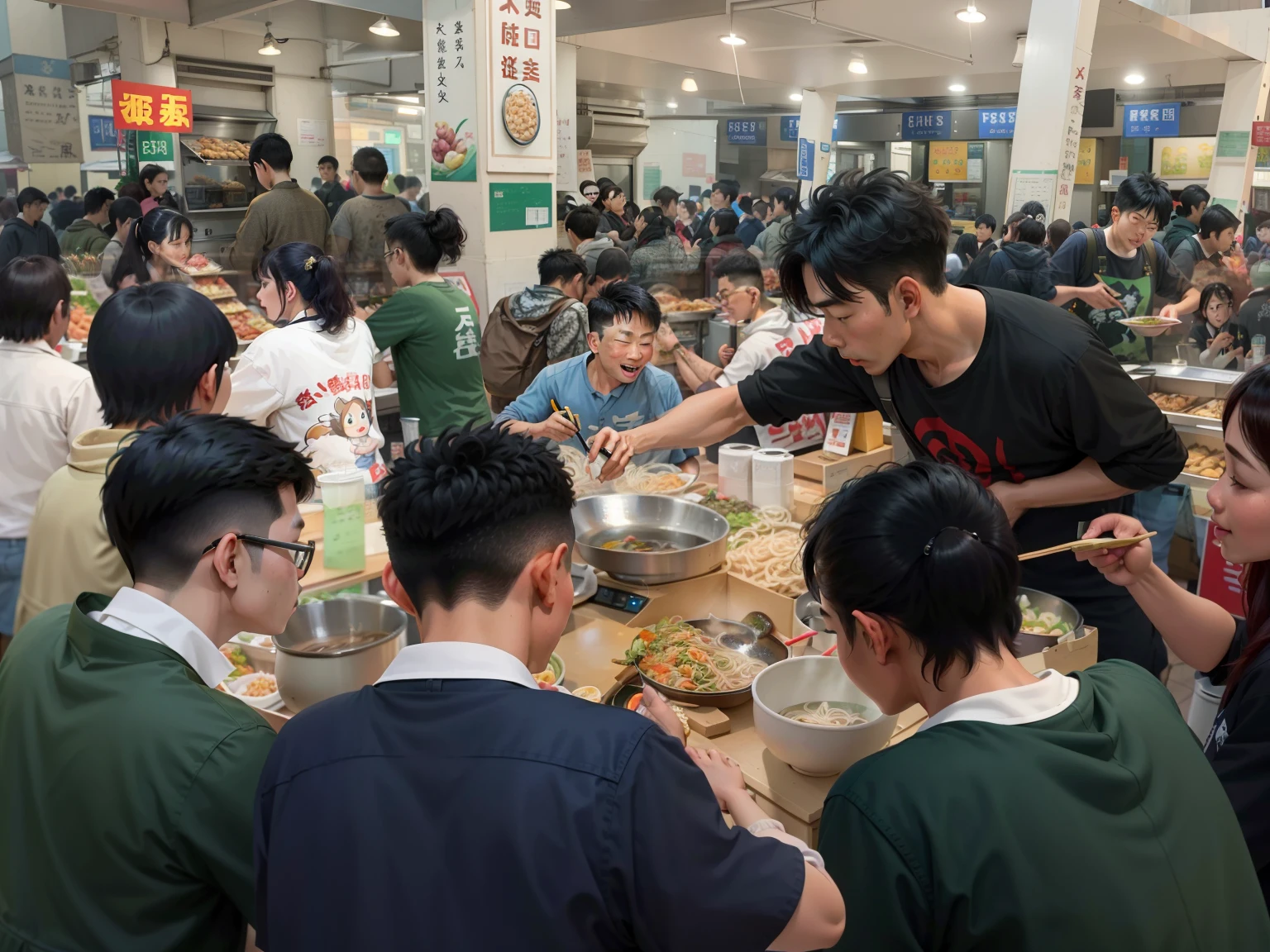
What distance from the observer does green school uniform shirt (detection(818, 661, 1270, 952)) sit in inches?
49.3

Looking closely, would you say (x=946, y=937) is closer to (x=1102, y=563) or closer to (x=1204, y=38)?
(x=1102, y=563)

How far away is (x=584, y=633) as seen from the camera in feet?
8.57

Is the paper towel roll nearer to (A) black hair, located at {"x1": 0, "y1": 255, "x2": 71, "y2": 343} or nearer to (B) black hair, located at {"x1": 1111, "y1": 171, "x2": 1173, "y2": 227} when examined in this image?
(A) black hair, located at {"x1": 0, "y1": 255, "x2": 71, "y2": 343}

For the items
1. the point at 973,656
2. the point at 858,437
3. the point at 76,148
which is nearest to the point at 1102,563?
the point at 973,656

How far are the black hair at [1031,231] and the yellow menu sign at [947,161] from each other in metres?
12.3

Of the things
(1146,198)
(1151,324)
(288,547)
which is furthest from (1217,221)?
(288,547)

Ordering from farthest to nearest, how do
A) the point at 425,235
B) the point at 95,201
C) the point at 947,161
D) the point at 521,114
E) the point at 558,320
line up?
the point at 947,161 → the point at 95,201 → the point at 521,114 → the point at 558,320 → the point at 425,235

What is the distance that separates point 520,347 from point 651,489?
90.5 inches

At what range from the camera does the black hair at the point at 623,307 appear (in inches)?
163

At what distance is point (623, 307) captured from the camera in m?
4.15

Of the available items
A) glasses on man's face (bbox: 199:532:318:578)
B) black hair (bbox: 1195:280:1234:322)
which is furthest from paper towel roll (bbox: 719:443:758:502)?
black hair (bbox: 1195:280:1234:322)

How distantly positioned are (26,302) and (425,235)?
5.89 ft

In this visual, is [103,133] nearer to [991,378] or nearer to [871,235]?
[871,235]

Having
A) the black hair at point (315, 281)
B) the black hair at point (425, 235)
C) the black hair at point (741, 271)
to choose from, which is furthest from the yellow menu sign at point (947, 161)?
the black hair at point (315, 281)
